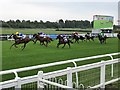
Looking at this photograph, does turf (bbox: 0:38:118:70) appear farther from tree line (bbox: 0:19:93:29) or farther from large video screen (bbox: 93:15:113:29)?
large video screen (bbox: 93:15:113:29)

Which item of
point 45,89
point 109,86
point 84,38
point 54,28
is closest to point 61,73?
point 45,89

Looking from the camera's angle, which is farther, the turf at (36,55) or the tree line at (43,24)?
the tree line at (43,24)

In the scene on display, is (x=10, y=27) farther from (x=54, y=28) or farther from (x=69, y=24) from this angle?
(x=69, y=24)

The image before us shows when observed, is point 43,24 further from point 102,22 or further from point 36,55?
point 36,55

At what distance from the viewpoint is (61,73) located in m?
3.91

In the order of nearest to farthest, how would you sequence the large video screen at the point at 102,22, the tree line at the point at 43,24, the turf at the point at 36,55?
the turf at the point at 36,55, the tree line at the point at 43,24, the large video screen at the point at 102,22

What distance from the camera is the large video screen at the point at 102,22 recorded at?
119ft

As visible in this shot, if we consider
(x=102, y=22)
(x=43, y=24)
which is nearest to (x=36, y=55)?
(x=43, y=24)

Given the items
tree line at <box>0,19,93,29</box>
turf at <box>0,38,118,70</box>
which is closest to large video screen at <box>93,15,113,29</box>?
tree line at <box>0,19,93,29</box>

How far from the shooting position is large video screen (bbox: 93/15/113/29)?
3622cm

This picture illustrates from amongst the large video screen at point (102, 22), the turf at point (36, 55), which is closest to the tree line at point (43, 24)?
the large video screen at point (102, 22)

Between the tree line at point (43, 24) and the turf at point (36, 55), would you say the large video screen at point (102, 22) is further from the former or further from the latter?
the turf at point (36, 55)

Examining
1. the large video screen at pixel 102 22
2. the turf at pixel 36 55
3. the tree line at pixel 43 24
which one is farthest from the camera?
the large video screen at pixel 102 22

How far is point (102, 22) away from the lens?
3659cm
